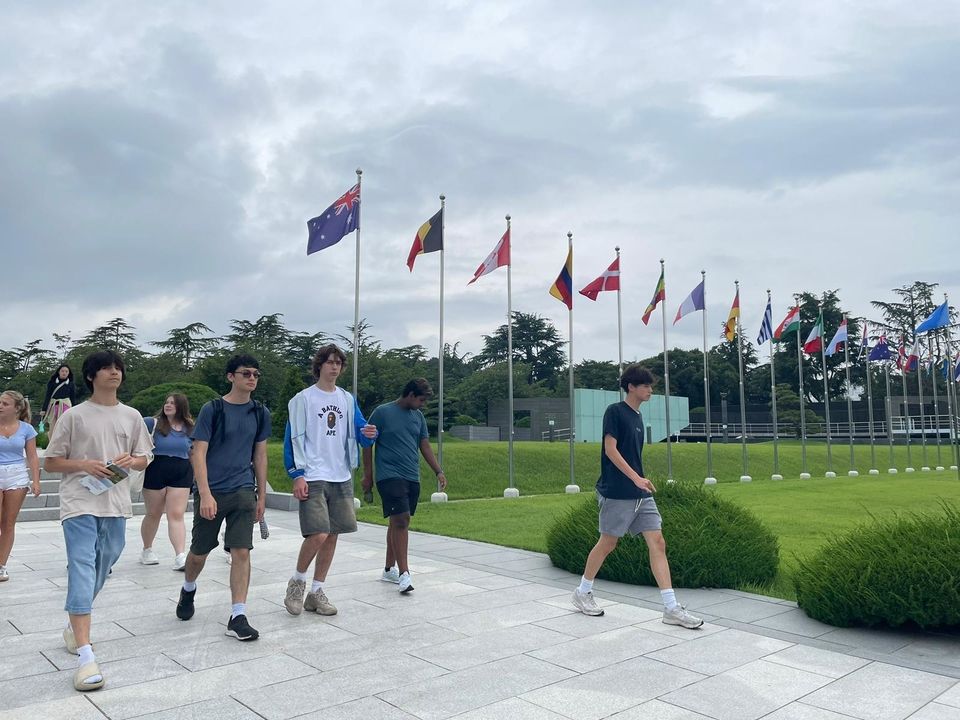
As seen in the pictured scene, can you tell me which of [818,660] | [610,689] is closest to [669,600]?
[818,660]

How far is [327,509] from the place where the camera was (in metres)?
5.65

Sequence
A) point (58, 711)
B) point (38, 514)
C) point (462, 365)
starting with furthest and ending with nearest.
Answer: point (462, 365) → point (38, 514) → point (58, 711)

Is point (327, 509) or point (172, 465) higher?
point (172, 465)

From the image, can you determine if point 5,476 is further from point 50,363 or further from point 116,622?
point 50,363

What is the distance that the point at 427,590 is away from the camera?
22.2 ft

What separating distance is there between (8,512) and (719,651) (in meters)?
5.82

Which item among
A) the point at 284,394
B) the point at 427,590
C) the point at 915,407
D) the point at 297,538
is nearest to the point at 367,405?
the point at 284,394

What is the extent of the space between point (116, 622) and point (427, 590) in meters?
2.52

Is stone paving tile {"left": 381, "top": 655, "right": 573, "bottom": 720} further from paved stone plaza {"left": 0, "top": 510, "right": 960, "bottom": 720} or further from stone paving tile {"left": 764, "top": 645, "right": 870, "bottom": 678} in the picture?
stone paving tile {"left": 764, "top": 645, "right": 870, "bottom": 678}

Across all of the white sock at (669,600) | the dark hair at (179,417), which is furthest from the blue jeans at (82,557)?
the white sock at (669,600)

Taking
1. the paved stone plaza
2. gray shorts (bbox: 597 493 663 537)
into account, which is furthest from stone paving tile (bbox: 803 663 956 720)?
gray shorts (bbox: 597 493 663 537)

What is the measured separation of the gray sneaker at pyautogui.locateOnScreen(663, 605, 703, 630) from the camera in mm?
5379

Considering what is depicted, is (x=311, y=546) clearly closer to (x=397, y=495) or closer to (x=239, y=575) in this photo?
(x=239, y=575)

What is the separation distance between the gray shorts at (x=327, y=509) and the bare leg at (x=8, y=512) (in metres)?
2.73
